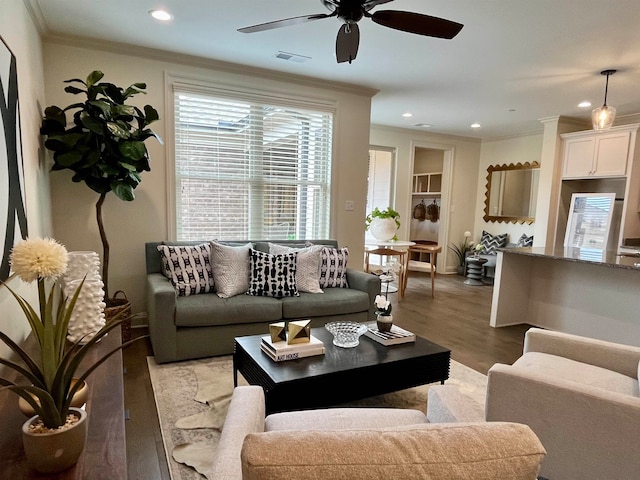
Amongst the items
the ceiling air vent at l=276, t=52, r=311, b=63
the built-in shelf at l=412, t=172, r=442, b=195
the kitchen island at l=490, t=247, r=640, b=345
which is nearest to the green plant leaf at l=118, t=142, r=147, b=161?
the ceiling air vent at l=276, t=52, r=311, b=63

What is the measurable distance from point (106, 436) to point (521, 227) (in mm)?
6957

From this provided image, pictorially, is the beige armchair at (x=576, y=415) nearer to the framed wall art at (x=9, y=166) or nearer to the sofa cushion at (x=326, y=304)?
the sofa cushion at (x=326, y=304)

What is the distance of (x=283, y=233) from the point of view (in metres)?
4.36

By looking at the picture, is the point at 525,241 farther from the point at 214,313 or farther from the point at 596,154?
the point at 214,313

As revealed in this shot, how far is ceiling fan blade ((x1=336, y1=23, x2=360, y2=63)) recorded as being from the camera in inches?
84.0

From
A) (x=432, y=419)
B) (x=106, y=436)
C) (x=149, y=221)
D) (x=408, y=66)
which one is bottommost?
(x=432, y=419)

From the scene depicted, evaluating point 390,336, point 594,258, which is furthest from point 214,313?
point 594,258

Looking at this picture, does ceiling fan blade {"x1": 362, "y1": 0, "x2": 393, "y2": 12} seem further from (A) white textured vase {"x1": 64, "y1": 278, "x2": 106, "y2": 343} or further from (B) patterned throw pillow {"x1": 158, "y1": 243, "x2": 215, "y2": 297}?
(B) patterned throw pillow {"x1": 158, "y1": 243, "x2": 215, "y2": 297}

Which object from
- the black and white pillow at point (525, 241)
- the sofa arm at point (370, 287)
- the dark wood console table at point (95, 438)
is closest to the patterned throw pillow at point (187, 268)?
the sofa arm at point (370, 287)

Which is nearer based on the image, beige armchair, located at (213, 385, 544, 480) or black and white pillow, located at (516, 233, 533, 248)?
beige armchair, located at (213, 385, 544, 480)

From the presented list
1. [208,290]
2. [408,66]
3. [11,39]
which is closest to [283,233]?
[208,290]

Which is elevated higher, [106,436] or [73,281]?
[73,281]

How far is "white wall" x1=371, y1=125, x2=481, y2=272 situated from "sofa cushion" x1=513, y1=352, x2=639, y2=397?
16.0 feet

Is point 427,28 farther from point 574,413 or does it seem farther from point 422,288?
point 422,288
